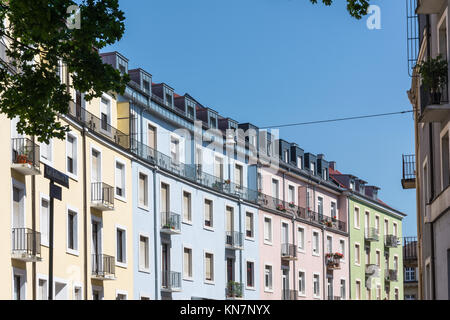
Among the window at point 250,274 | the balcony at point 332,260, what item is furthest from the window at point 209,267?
the balcony at point 332,260

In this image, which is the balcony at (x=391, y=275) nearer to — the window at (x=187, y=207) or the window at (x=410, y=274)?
the window at (x=410, y=274)

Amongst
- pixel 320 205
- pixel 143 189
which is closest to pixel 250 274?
pixel 143 189

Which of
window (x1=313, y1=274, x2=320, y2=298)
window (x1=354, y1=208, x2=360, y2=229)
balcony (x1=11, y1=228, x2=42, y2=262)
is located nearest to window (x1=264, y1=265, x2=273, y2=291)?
window (x1=313, y1=274, x2=320, y2=298)

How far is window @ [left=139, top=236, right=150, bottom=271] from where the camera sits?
4134 centimetres

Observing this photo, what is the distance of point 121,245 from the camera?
1570 inches

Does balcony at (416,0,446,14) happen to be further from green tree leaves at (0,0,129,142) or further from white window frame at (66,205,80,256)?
white window frame at (66,205,80,256)

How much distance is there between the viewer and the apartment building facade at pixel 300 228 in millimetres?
55812

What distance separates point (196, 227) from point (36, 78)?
3219 cm

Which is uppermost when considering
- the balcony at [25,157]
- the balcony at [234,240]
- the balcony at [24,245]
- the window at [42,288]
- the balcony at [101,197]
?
the balcony at [25,157]

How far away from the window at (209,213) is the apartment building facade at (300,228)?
6399 mm

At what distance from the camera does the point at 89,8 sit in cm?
1502

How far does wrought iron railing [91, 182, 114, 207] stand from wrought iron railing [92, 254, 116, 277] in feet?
7.47
